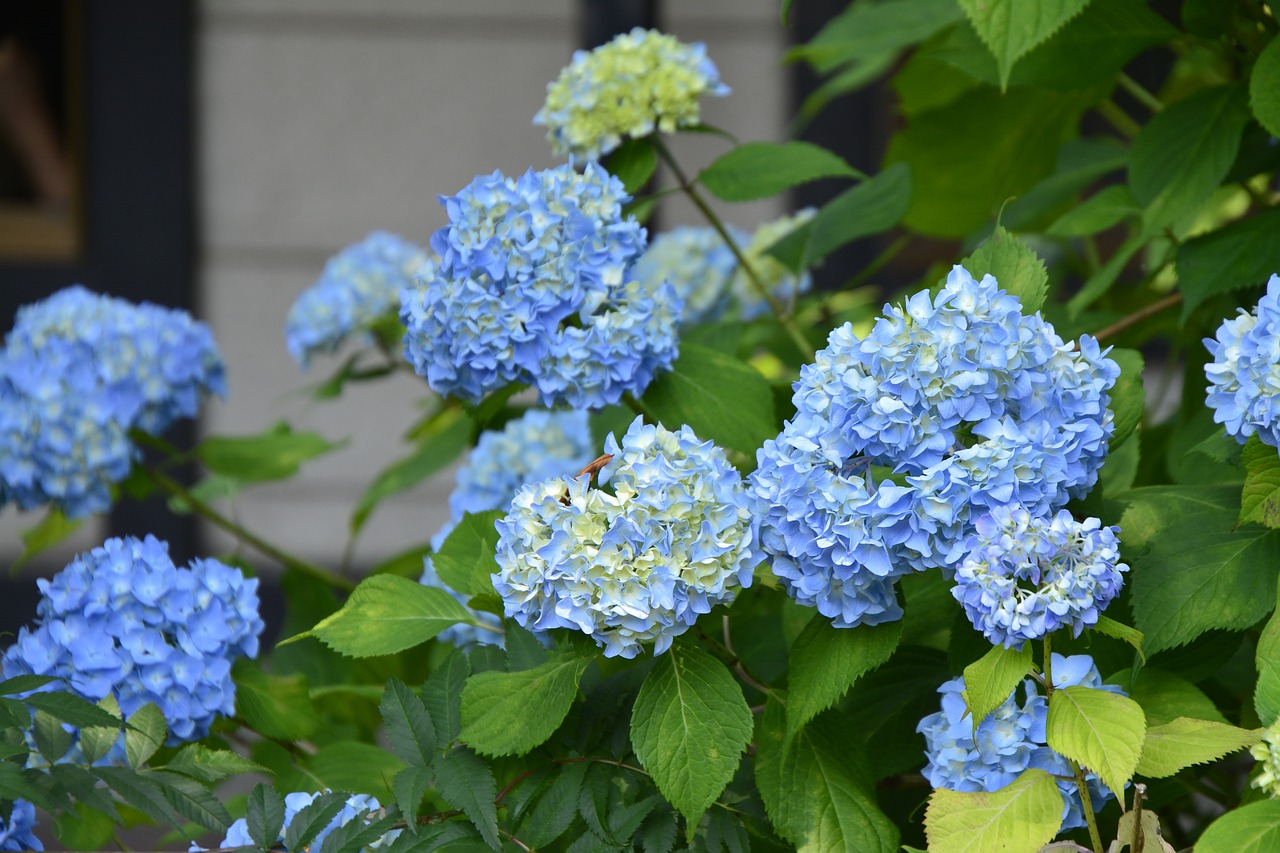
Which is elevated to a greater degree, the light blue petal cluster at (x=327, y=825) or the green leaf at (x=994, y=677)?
the green leaf at (x=994, y=677)

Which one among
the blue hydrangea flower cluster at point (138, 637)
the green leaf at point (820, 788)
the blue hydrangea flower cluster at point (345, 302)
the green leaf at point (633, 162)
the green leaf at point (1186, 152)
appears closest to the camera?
the green leaf at point (820, 788)

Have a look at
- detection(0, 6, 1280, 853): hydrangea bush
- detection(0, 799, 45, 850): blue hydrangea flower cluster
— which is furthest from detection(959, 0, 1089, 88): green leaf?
detection(0, 799, 45, 850): blue hydrangea flower cluster

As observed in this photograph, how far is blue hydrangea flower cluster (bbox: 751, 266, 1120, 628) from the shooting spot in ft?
1.91

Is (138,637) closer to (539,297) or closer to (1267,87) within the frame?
(539,297)

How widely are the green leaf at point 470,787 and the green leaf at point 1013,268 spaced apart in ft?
1.22

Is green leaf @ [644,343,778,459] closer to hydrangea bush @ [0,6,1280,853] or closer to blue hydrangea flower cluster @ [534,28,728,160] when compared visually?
hydrangea bush @ [0,6,1280,853]

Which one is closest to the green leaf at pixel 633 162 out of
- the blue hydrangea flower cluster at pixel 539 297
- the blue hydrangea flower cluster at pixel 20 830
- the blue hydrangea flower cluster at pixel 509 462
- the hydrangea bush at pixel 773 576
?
the hydrangea bush at pixel 773 576

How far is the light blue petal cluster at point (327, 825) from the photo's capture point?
2.15 ft

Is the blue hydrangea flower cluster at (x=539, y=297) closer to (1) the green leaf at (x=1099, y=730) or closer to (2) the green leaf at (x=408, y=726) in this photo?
(2) the green leaf at (x=408, y=726)

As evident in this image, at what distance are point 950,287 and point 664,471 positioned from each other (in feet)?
0.55

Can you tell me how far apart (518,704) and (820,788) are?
17cm

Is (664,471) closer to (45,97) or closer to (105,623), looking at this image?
(105,623)

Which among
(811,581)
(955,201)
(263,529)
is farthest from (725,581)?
(263,529)

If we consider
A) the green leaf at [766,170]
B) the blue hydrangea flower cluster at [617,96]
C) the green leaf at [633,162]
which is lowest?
the green leaf at [766,170]
